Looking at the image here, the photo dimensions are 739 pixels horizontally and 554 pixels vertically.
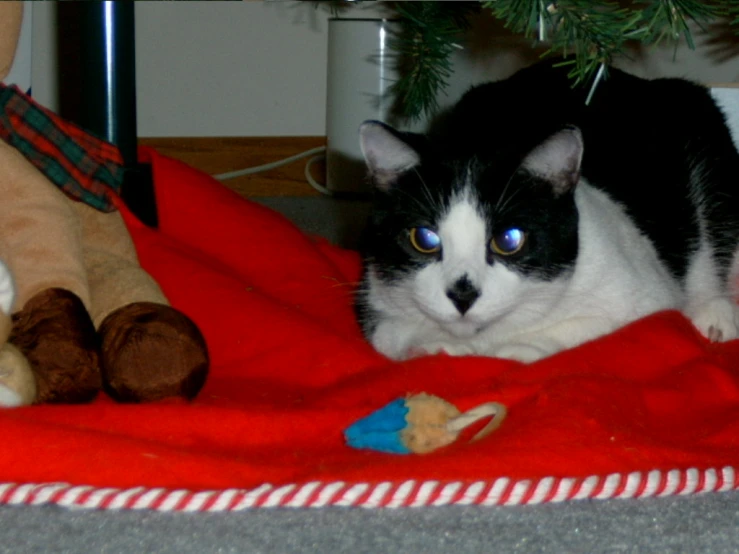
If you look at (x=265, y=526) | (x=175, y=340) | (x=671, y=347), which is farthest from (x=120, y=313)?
(x=671, y=347)

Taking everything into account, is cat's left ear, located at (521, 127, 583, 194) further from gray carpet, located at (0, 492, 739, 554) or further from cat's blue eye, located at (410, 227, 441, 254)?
gray carpet, located at (0, 492, 739, 554)

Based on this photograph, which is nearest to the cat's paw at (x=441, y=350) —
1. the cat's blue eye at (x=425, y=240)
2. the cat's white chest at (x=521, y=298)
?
the cat's white chest at (x=521, y=298)

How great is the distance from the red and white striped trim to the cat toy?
0.12 metres

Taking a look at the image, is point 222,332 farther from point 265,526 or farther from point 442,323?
point 265,526

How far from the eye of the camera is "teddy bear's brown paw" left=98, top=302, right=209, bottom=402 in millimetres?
969

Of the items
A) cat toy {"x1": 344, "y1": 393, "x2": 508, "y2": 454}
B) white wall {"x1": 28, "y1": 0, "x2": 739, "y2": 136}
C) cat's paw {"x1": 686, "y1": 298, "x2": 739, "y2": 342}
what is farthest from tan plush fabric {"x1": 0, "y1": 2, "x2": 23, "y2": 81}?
white wall {"x1": 28, "y1": 0, "x2": 739, "y2": 136}

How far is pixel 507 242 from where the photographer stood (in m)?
1.15

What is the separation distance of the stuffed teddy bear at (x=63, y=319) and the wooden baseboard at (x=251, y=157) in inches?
63.6

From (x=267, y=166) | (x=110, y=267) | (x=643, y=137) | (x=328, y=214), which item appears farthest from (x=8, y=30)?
(x=267, y=166)

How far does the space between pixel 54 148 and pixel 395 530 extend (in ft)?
1.96

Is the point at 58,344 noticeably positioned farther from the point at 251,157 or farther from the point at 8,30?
the point at 251,157

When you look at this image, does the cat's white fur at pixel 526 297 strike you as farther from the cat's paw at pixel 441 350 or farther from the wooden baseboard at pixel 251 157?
the wooden baseboard at pixel 251 157

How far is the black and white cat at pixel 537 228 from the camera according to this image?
1147 mm

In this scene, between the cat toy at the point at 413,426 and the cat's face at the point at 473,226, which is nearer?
the cat toy at the point at 413,426
